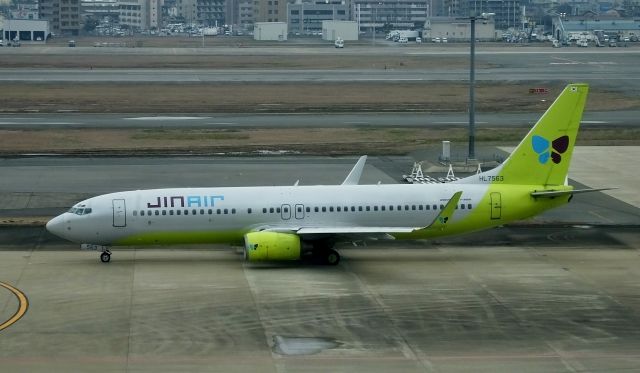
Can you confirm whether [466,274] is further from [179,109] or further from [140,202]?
[179,109]

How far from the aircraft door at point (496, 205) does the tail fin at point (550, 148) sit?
1142 mm

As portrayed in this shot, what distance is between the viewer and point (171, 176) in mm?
71938

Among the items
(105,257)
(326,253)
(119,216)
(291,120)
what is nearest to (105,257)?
(105,257)

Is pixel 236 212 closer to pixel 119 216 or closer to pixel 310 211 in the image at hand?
pixel 310 211

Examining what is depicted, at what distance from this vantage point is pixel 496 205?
48406mm

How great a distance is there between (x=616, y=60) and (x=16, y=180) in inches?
5229

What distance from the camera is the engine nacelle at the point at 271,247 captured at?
152 ft

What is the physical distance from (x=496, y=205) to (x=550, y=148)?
3.69 meters

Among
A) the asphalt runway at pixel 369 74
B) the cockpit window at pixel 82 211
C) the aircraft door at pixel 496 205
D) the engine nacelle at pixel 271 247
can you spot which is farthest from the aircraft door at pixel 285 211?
the asphalt runway at pixel 369 74

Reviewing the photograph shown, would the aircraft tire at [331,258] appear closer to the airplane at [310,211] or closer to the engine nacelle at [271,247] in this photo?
the airplane at [310,211]

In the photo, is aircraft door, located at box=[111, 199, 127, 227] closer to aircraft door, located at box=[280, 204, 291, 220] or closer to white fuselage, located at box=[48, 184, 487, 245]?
white fuselage, located at box=[48, 184, 487, 245]

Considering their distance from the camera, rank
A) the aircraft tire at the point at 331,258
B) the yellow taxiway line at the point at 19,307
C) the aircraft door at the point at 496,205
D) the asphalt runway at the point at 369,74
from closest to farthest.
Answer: the yellow taxiway line at the point at 19,307
the aircraft tire at the point at 331,258
the aircraft door at the point at 496,205
the asphalt runway at the point at 369,74

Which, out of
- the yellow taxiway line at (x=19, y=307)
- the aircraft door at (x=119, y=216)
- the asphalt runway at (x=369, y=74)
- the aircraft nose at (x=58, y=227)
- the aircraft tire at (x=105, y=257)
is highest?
the asphalt runway at (x=369, y=74)

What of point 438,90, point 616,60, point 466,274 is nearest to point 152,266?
point 466,274
